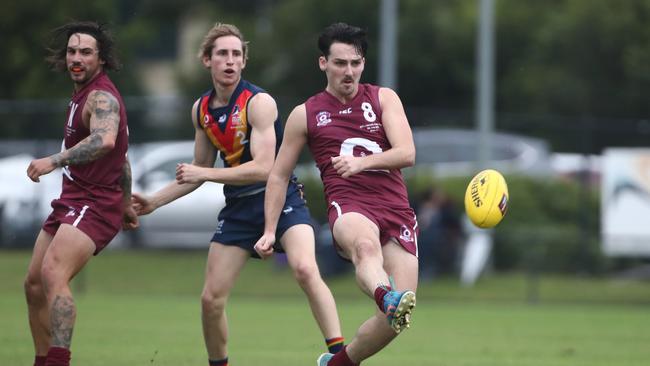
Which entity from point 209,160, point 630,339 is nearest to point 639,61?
point 630,339

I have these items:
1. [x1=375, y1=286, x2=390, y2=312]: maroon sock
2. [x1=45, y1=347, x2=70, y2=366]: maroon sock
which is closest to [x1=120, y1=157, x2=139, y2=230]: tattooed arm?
[x1=45, y1=347, x2=70, y2=366]: maroon sock

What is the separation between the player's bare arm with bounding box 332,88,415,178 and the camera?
8.27m

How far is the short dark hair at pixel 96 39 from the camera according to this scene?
8.99 m

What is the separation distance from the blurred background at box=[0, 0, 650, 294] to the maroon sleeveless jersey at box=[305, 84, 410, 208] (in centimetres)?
1217

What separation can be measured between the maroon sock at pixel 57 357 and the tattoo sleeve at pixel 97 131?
124cm

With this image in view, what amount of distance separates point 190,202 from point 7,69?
34.2 ft

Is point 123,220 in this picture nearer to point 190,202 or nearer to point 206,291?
point 206,291

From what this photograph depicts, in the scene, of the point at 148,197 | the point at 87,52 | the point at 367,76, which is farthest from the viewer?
the point at 367,76

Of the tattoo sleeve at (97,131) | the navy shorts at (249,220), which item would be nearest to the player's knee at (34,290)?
the tattoo sleeve at (97,131)

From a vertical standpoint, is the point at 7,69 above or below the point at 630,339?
above

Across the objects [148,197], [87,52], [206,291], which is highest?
[87,52]

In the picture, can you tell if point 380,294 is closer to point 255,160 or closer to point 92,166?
point 255,160

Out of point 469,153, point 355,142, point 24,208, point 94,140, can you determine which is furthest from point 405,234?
point 469,153

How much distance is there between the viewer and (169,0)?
46.4 m
